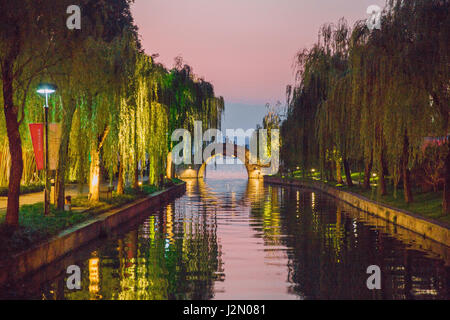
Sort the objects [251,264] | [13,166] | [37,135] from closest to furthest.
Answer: [13,166] → [251,264] → [37,135]

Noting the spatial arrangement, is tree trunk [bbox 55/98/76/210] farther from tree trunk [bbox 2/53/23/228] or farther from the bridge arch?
the bridge arch

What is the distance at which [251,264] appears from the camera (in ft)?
44.0

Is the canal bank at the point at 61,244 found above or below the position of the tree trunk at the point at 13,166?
below

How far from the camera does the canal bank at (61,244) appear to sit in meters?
10.9

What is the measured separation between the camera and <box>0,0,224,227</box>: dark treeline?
12992 millimetres

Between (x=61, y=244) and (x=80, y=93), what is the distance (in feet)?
19.1

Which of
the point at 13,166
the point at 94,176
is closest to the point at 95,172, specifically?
the point at 94,176

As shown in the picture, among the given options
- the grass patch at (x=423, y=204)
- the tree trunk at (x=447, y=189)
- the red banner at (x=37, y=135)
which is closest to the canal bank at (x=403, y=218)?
the grass patch at (x=423, y=204)

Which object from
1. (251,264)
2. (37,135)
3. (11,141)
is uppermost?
Result: (37,135)

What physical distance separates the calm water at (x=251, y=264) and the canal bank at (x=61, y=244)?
277mm

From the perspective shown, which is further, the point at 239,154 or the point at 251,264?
the point at 239,154

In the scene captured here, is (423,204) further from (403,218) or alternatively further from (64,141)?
(64,141)

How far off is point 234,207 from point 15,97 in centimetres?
1840

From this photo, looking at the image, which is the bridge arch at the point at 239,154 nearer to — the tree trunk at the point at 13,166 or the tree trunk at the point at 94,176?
the tree trunk at the point at 94,176
